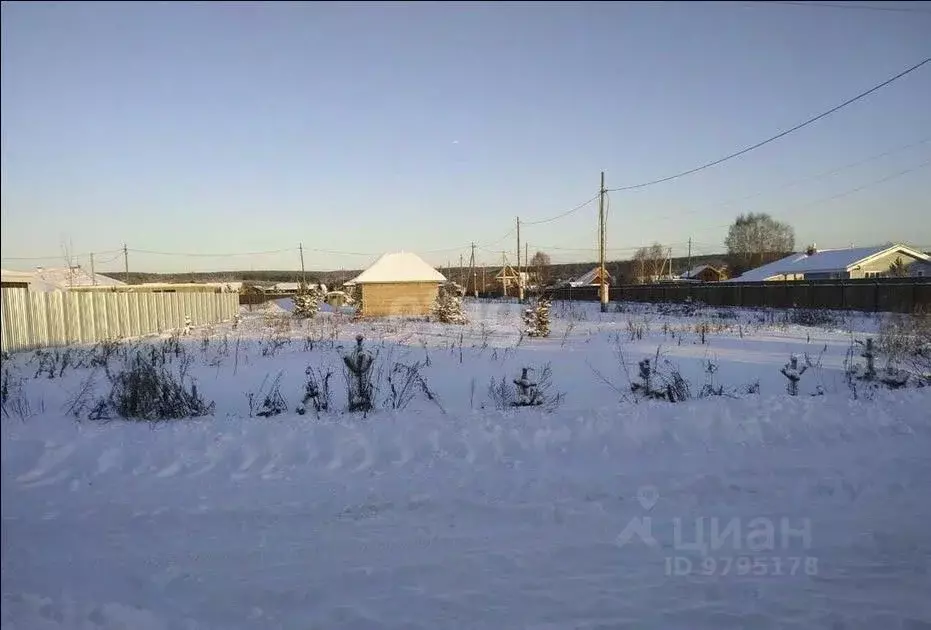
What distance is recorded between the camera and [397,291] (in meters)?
33.5

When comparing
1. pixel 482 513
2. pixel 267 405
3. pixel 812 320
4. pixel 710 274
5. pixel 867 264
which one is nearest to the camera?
pixel 482 513

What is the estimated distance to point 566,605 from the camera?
3398 mm

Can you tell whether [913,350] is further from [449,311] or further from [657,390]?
[449,311]

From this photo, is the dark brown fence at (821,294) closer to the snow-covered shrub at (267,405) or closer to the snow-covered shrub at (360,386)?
the snow-covered shrub at (360,386)

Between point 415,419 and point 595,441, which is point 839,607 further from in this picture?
point 415,419

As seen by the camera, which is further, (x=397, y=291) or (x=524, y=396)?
(x=397, y=291)

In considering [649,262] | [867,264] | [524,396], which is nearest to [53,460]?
[524,396]

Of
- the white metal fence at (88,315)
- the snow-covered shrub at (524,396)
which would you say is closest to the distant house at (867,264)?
the white metal fence at (88,315)

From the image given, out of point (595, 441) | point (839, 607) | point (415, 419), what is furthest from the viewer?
point (415, 419)

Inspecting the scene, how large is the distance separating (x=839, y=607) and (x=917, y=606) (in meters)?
0.46

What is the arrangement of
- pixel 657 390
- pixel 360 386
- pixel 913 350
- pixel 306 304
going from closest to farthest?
pixel 360 386 < pixel 657 390 < pixel 913 350 < pixel 306 304

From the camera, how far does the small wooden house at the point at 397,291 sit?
33.2m

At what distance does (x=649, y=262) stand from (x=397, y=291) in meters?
82.3

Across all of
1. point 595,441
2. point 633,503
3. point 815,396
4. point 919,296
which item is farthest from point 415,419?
point 919,296
